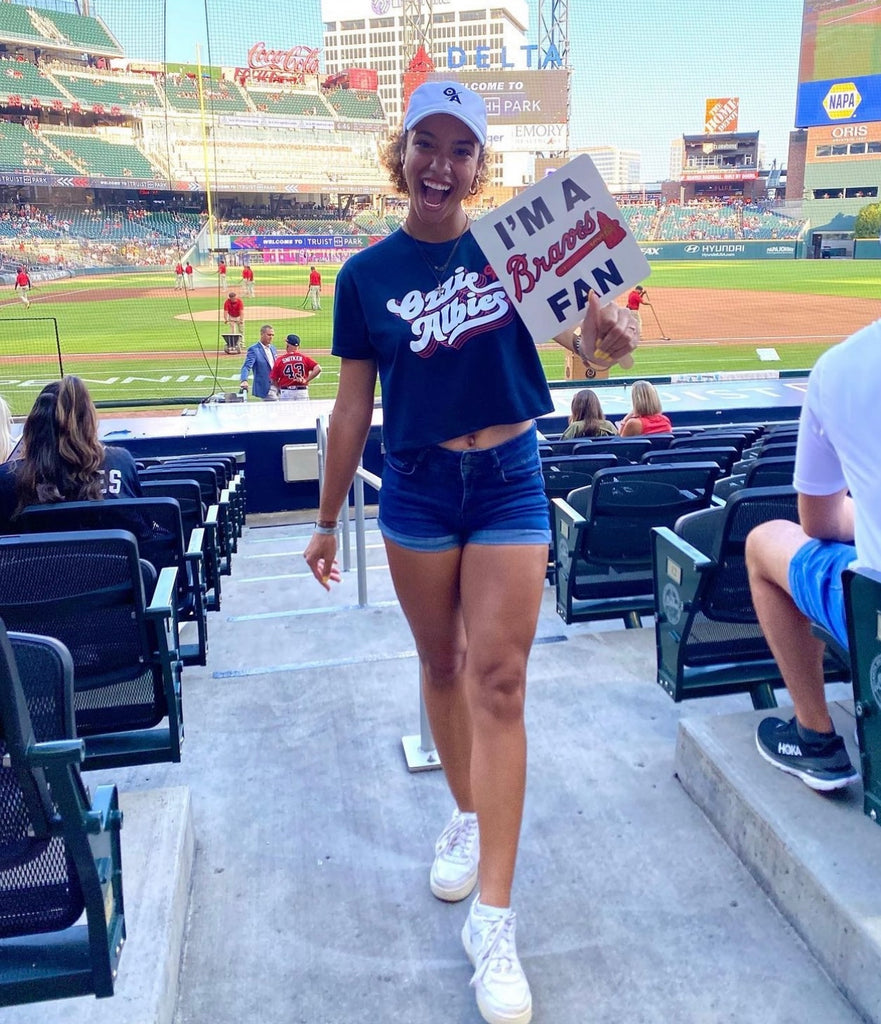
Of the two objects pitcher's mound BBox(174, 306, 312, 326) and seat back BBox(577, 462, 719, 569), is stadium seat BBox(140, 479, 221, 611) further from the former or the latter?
pitcher's mound BBox(174, 306, 312, 326)

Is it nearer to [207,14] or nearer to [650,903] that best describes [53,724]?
[650,903]

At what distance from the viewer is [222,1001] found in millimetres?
1592

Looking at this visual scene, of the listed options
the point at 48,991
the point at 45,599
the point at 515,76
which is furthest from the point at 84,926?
the point at 515,76

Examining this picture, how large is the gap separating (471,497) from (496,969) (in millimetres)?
843

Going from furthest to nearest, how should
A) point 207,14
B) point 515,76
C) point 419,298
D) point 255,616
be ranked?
point 515,76 → point 207,14 → point 255,616 → point 419,298

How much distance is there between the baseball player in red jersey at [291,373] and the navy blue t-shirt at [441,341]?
31.2ft

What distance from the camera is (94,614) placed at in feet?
6.42

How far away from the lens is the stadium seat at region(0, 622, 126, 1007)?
1.13 meters

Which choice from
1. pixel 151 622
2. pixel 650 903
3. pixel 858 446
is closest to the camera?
pixel 858 446

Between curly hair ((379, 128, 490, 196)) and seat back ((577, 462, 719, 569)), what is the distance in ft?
4.45

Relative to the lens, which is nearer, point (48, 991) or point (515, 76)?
point (48, 991)

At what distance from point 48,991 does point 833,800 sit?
4.94ft

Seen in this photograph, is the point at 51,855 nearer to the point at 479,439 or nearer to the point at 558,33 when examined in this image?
the point at 479,439

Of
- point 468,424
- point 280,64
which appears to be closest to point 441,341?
point 468,424
